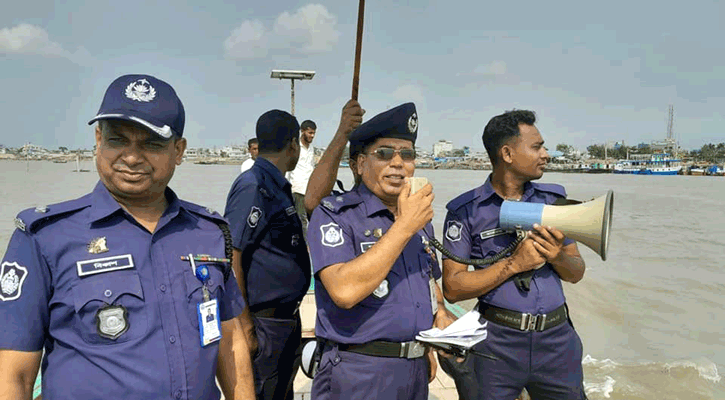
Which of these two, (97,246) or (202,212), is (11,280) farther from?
(202,212)

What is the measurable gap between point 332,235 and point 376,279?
1.03 ft

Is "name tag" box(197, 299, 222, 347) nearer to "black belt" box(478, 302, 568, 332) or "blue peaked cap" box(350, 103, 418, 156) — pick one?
"blue peaked cap" box(350, 103, 418, 156)

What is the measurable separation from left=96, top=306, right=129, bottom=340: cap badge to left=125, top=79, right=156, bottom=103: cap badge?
0.64 m

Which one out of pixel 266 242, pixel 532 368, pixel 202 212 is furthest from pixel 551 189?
pixel 202 212

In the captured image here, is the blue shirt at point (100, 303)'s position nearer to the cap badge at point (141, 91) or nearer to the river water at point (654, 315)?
the cap badge at point (141, 91)

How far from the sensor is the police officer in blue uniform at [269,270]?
8.82 feet

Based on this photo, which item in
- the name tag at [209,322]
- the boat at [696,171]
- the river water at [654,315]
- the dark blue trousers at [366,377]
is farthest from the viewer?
the boat at [696,171]

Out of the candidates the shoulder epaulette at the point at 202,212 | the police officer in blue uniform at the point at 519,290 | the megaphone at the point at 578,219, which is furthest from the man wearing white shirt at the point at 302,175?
the shoulder epaulette at the point at 202,212

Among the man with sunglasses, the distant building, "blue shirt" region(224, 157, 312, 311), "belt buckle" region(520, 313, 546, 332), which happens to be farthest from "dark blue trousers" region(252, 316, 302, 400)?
the distant building

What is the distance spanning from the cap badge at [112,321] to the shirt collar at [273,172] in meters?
1.71

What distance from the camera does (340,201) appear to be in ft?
7.00

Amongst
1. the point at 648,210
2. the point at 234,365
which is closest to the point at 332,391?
the point at 234,365

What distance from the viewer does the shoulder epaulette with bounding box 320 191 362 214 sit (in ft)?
6.89

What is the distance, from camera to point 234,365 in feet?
5.60
